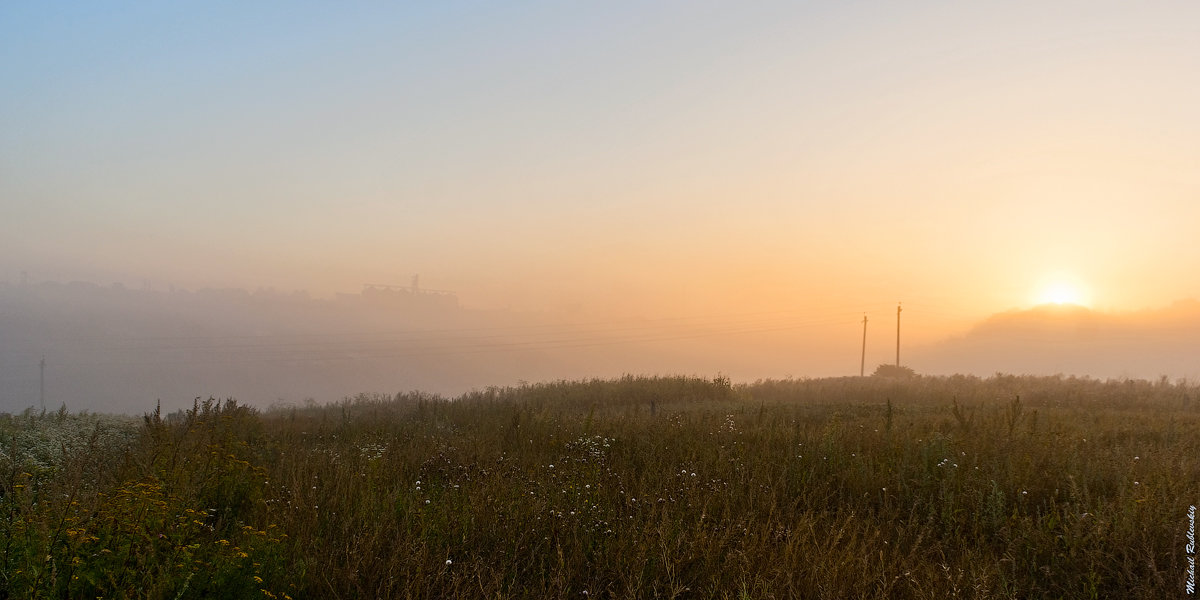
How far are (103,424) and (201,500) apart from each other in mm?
9933

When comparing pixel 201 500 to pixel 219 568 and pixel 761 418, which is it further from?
pixel 761 418

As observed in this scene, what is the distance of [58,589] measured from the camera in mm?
3137

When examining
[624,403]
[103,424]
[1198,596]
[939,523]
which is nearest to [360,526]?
[939,523]

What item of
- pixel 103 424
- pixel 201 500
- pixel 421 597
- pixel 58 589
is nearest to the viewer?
pixel 58 589

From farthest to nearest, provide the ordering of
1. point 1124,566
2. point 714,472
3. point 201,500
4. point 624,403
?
point 624,403
point 714,472
point 201,500
point 1124,566

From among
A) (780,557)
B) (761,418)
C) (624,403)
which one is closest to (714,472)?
(780,557)

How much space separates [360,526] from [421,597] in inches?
44.0

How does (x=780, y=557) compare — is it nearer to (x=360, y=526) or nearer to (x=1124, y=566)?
(x=1124, y=566)

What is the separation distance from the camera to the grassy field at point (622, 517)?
3770mm

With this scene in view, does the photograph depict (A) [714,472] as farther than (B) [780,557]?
Yes

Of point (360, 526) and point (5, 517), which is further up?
point (5, 517)

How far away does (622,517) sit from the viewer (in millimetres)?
5020

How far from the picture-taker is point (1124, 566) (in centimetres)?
422

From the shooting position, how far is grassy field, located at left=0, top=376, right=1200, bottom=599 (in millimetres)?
3770
